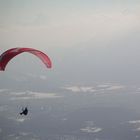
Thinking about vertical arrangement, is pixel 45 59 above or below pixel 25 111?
above

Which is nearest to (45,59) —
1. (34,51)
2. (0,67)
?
(34,51)

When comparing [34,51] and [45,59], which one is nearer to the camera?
[34,51]

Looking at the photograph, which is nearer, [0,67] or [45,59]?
[0,67]

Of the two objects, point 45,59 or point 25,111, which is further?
point 45,59

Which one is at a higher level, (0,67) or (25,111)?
(0,67)

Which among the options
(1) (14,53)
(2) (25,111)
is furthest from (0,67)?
(2) (25,111)

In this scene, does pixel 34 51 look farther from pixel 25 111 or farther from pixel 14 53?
pixel 25 111

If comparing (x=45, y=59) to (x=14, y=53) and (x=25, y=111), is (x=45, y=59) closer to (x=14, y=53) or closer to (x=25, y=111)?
(x=14, y=53)

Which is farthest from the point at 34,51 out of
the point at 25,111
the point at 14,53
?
the point at 25,111
